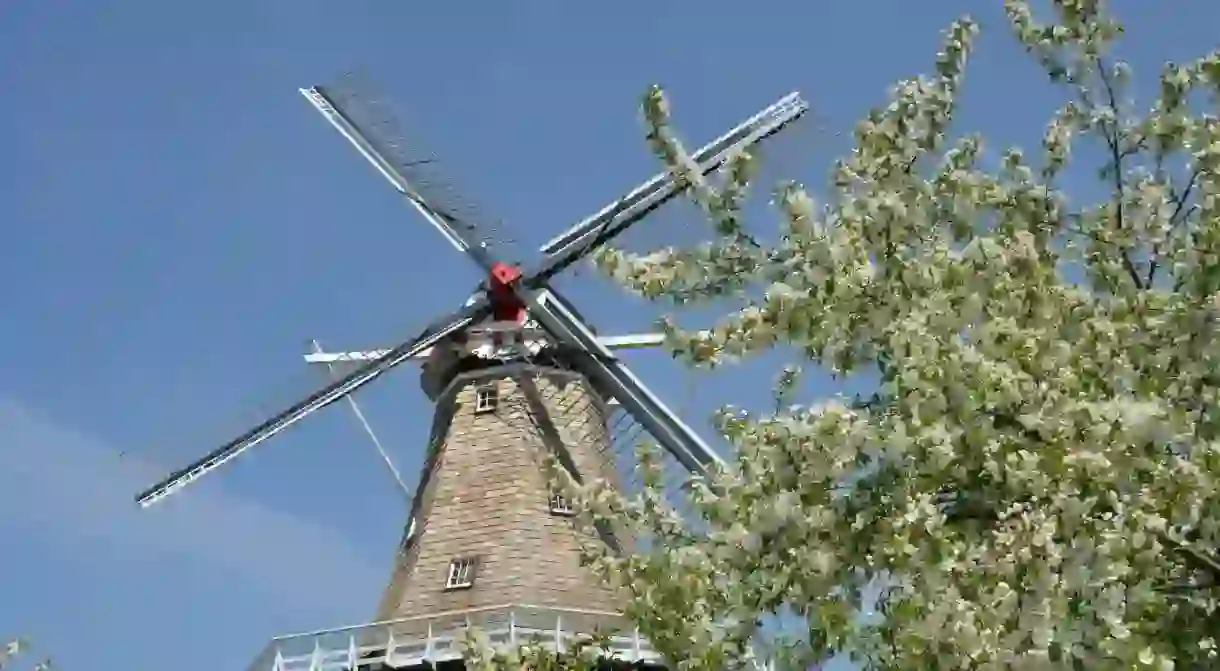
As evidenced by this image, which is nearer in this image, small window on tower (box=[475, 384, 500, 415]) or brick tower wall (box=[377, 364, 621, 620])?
brick tower wall (box=[377, 364, 621, 620])

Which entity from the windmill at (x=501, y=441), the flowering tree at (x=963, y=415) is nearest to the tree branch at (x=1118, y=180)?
Result: the flowering tree at (x=963, y=415)

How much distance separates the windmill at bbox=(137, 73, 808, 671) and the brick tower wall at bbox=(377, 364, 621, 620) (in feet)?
0.08

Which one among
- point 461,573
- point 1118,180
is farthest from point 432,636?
point 1118,180

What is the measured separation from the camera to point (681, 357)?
30.1 ft

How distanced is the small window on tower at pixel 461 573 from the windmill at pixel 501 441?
0.02m

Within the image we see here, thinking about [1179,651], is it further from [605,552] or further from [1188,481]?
[605,552]

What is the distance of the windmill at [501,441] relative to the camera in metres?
21.3

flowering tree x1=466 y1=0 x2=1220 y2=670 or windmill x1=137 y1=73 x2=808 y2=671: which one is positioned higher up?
windmill x1=137 y1=73 x2=808 y2=671

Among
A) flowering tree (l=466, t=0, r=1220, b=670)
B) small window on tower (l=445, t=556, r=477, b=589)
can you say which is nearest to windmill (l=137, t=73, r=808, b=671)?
small window on tower (l=445, t=556, r=477, b=589)

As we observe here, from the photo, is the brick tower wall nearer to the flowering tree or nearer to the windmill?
the windmill

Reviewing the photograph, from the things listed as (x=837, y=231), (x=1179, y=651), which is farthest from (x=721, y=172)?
(x=1179, y=651)

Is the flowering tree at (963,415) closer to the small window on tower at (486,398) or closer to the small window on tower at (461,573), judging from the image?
the small window on tower at (461,573)

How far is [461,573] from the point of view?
22969mm

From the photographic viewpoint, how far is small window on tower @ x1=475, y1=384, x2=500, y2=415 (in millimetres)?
25273
